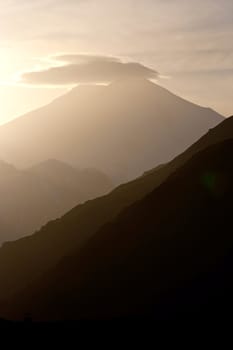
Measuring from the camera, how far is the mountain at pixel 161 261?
44344 mm

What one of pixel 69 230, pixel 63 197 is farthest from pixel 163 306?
pixel 63 197

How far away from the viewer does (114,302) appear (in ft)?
156

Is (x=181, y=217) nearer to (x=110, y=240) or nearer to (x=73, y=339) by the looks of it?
(x=110, y=240)

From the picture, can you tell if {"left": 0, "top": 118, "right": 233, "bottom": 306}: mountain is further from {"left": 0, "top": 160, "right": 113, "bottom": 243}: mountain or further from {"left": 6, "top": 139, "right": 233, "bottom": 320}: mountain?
{"left": 0, "top": 160, "right": 113, "bottom": 243}: mountain

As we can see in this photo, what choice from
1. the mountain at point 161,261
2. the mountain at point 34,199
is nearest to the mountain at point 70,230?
the mountain at point 161,261

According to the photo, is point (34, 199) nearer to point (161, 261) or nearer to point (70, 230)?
point (70, 230)

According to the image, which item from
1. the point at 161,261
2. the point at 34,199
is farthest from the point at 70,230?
the point at 34,199

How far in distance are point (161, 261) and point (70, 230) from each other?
1148 inches

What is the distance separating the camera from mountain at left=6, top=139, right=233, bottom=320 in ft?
145

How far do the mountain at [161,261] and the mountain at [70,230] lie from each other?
508 inches

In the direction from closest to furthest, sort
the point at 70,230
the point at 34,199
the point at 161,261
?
the point at 161,261 < the point at 70,230 < the point at 34,199

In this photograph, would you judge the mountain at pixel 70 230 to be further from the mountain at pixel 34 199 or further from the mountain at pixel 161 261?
the mountain at pixel 34 199

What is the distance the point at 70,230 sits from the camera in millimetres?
76438

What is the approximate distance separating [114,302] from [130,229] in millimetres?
10218
